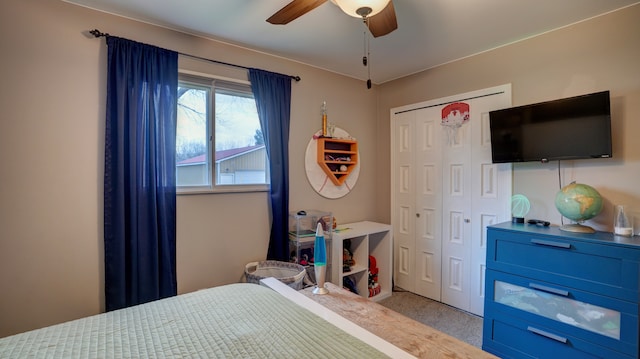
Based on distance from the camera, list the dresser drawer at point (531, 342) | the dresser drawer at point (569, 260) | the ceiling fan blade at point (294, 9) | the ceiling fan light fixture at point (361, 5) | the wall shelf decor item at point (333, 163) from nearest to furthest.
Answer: the ceiling fan light fixture at point (361, 5) → the ceiling fan blade at point (294, 9) → the dresser drawer at point (569, 260) → the dresser drawer at point (531, 342) → the wall shelf decor item at point (333, 163)

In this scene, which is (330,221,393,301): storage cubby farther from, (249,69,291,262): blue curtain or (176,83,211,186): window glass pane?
(176,83,211,186): window glass pane

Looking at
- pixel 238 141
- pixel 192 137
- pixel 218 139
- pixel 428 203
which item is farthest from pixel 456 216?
pixel 192 137

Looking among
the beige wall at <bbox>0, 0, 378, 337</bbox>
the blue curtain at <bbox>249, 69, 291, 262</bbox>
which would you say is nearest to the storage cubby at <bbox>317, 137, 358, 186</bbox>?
the blue curtain at <bbox>249, 69, 291, 262</bbox>

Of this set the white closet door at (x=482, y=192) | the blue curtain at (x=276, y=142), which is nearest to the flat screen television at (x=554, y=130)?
the white closet door at (x=482, y=192)

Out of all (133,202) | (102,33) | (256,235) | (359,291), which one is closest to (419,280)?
(359,291)

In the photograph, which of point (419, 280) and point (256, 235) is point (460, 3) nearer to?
point (256, 235)

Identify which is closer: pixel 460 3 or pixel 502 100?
pixel 460 3

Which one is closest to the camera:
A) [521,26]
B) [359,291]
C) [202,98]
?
[521,26]

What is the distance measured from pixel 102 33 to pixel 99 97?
1.36 ft

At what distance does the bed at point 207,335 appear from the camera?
964 mm

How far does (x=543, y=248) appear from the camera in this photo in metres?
1.94

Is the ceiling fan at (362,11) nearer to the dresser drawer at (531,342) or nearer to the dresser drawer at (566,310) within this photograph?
the dresser drawer at (566,310)

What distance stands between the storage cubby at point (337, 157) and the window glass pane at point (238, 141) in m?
0.60

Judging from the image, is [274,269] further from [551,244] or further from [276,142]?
[551,244]
